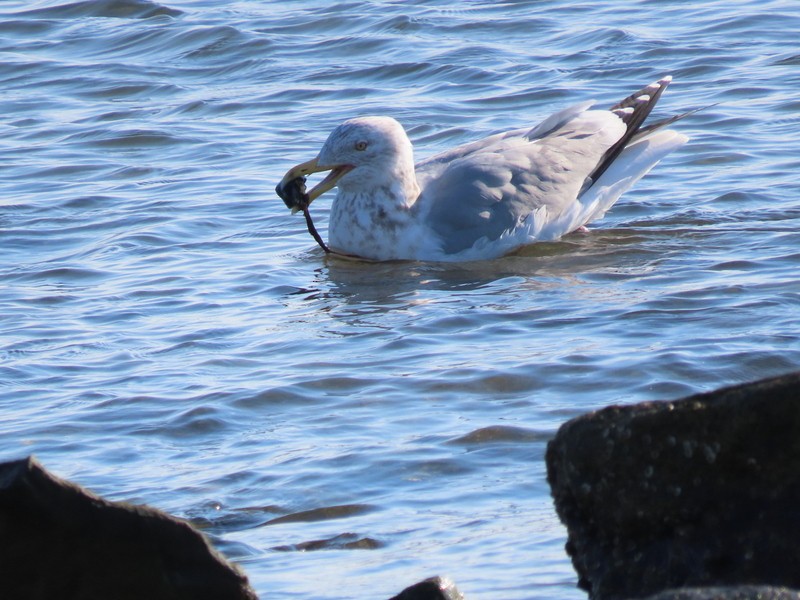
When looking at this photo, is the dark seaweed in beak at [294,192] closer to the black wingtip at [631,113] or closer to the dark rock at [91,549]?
the black wingtip at [631,113]

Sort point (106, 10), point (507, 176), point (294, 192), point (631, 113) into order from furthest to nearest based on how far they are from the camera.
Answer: point (106, 10)
point (631, 113)
point (294, 192)
point (507, 176)

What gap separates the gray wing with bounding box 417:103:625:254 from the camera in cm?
832

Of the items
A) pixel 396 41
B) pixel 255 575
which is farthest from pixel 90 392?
pixel 396 41

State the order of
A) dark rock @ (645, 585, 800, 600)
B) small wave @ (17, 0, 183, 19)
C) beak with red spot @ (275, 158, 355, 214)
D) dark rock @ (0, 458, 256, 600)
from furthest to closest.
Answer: small wave @ (17, 0, 183, 19)
beak with red spot @ (275, 158, 355, 214)
dark rock @ (0, 458, 256, 600)
dark rock @ (645, 585, 800, 600)

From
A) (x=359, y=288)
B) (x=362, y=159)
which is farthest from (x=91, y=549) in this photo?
(x=362, y=159)

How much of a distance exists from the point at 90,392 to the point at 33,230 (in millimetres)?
3290

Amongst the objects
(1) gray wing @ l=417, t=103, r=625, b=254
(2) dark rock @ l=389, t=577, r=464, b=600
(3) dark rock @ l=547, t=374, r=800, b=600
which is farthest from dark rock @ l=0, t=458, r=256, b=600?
(1) gray wing @ l=417, t=103, r=625, b=254

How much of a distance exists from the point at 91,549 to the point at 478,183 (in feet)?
17.3

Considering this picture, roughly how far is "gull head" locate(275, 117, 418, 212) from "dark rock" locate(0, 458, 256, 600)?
5.50 m

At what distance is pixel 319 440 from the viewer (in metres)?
5.59

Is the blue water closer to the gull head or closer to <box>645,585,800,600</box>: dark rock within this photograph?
the gull head

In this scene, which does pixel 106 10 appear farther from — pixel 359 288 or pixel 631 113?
pixel 359 288

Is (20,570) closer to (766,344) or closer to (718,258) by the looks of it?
(766,344)

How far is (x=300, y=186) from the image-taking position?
8766 mm
